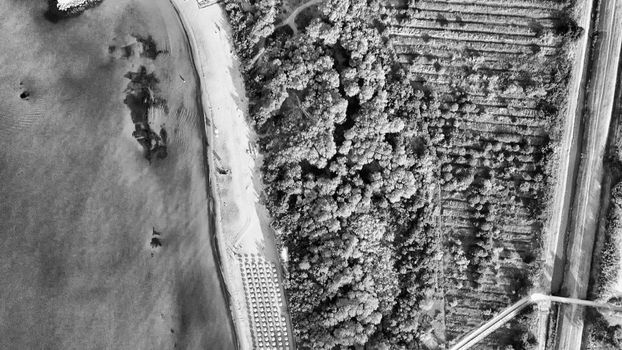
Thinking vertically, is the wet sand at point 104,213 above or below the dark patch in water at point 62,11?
below

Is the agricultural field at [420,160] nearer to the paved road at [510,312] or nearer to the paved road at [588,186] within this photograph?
the paved road at [510,312]

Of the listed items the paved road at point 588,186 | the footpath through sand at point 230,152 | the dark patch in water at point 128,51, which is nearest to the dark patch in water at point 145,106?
the dark patch in water at point 128,51

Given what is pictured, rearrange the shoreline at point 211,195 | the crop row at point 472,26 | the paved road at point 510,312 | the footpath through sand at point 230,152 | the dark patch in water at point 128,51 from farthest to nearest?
1. the dark patch in water at point 128,51
2. the shoreline at point 211,195
3. the footpath through sand at point 230,152
4. the crop row at point 472,26
5. the paved road at point 510,312

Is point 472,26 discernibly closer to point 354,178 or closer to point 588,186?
point 354,178

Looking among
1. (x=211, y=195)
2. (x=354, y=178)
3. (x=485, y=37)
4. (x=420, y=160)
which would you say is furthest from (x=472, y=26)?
(x=211, y=195)

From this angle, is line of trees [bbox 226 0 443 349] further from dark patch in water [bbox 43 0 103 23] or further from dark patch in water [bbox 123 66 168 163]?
dark patch in water [bbox 43 0 103 23]

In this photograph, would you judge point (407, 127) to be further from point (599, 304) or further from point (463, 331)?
point (599, 304)
